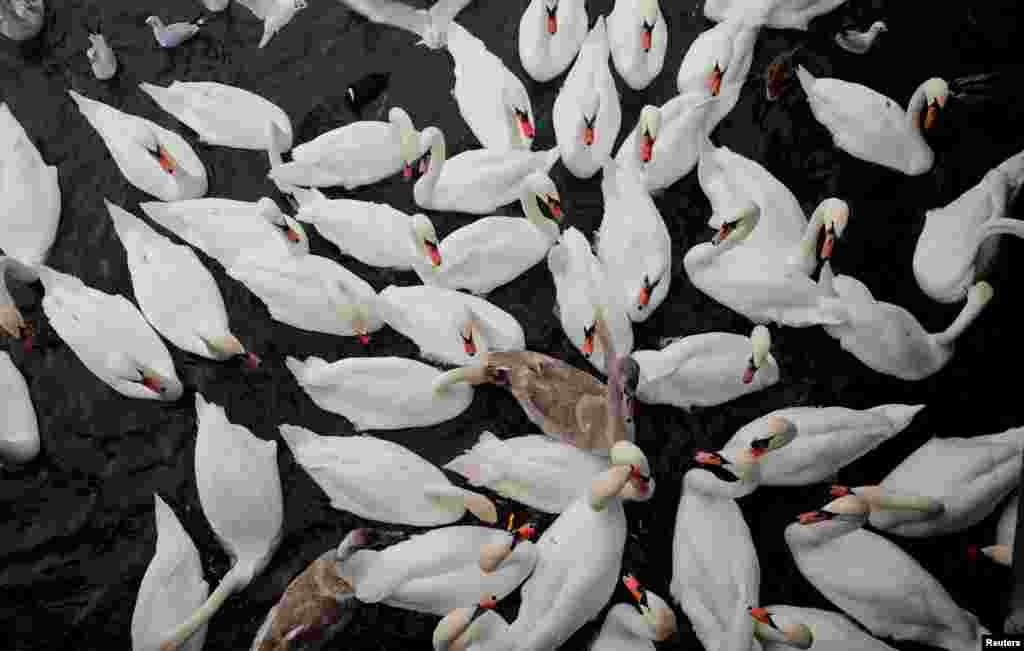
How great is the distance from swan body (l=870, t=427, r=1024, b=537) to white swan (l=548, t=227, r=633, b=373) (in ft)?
0.78

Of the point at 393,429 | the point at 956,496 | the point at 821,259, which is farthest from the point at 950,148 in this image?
the point at 393,429

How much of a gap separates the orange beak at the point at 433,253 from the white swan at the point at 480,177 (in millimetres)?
77

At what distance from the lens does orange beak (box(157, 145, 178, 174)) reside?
0.87m

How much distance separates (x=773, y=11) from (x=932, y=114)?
174 millimetres

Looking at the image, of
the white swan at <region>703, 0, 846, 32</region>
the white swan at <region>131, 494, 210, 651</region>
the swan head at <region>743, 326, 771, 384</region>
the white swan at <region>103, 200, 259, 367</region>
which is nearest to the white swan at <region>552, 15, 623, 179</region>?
the white swan at <region>703, 0, 846, 32</region>

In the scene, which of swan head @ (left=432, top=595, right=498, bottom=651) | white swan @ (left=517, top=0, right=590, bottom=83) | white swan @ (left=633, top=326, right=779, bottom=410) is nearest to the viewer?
swan head @ (left=432, top=595, right=498, bottom=651)

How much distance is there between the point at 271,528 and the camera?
0.80m

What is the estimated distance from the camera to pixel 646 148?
33.7 inches

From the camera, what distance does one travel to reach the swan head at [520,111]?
88cm

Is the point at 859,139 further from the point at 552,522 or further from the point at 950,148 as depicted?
the point at 552,522

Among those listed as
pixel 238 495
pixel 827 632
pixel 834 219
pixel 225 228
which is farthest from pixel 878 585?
pixel 225 228

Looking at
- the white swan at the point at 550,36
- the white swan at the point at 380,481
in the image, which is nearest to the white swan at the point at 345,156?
the white swan at the point at 550,36

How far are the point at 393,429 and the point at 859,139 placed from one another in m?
0.48

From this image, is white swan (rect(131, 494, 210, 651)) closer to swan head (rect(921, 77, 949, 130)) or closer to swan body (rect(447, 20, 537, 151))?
swan body (rect(447, 20, 537, 151))
